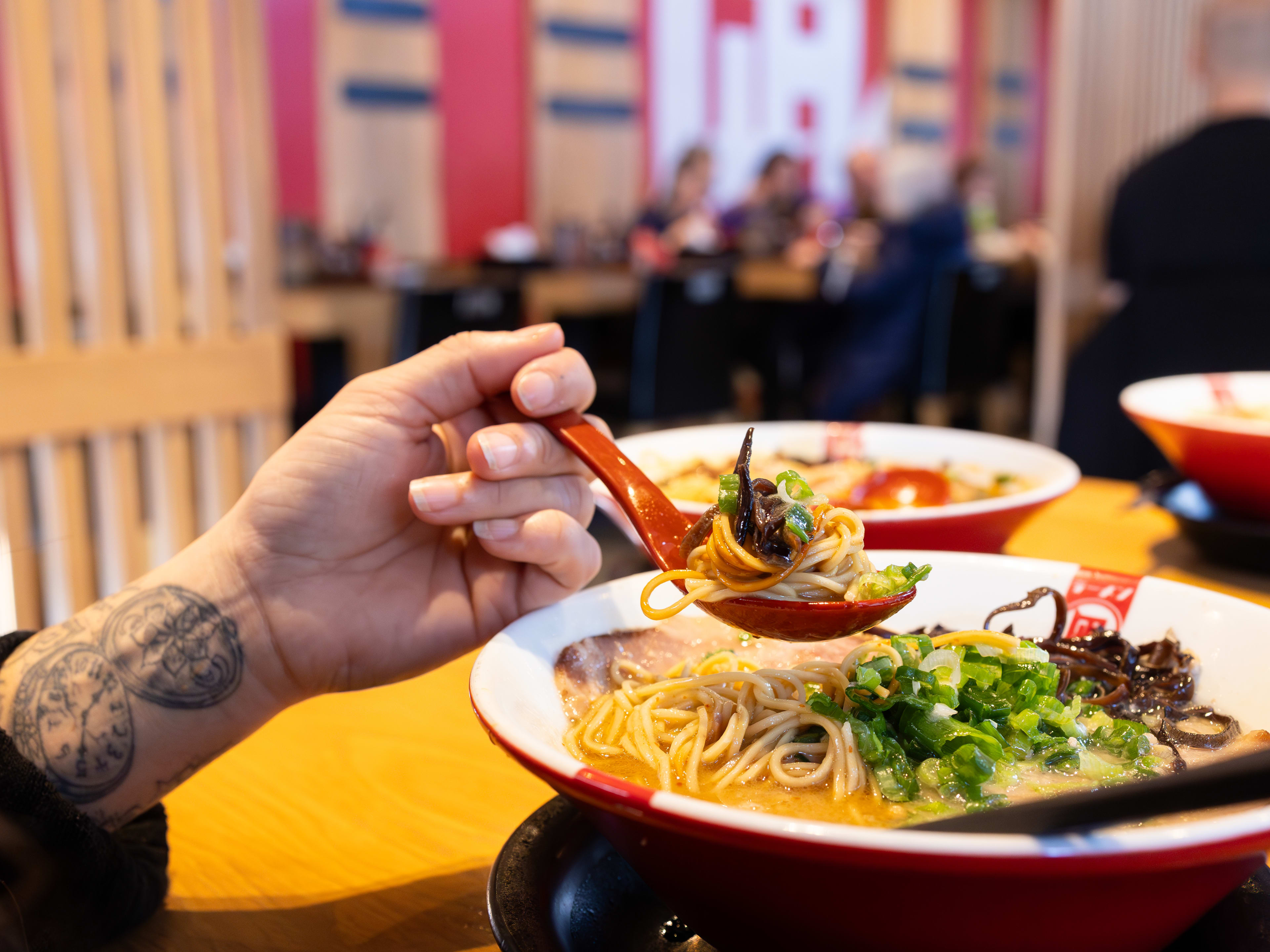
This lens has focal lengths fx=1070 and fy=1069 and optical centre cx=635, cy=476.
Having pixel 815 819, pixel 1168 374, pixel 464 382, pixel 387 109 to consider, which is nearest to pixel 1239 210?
pixel 1168 374

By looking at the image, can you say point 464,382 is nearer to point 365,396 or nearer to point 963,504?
point 365,396

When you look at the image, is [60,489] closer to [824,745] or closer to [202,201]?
[202,201]

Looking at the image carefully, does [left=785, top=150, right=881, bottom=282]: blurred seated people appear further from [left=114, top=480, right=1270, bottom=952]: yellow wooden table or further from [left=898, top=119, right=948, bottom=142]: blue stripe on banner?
[left=114, top=480, right=1270, bottom=952]: yellow wooden table

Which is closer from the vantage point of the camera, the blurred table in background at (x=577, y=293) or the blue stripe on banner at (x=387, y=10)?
the blurred table in background at (x=577, y=293)

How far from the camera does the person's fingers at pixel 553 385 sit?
0.94 metres

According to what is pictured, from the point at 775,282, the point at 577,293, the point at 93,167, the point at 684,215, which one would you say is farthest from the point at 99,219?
the point at 684,215

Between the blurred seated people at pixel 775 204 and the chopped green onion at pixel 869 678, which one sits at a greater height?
the blurred seated people at pixel 775 204

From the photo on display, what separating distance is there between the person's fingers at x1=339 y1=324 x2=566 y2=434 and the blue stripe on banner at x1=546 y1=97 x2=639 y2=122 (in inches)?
356

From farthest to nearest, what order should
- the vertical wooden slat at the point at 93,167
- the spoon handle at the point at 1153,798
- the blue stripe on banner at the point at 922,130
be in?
the blue stripe on banner at the point at 922,130 → the vertical wooden slat at the point at 93,167 → the spoon handle at the point at 1153,798

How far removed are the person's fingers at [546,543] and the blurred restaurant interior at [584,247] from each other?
0.62 feet

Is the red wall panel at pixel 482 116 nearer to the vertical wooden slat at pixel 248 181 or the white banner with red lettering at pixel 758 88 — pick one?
the white banner with red lettering at pixel 758 88

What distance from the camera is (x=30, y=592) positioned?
1228 mm

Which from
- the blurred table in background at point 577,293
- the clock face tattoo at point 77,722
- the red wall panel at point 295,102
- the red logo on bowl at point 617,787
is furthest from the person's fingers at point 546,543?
the red wall panel at point 295,102

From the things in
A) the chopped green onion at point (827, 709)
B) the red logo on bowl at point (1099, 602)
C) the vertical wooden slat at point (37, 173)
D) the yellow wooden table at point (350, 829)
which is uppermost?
the vertical wooden slat at point (37, 173)
